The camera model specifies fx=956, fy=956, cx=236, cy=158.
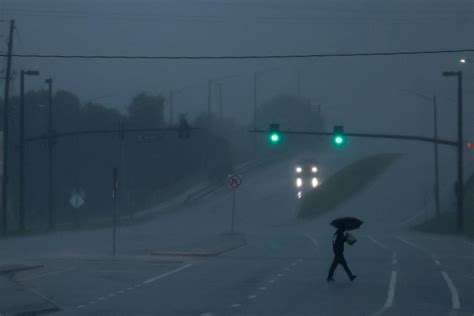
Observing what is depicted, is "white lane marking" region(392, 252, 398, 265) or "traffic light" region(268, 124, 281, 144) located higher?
"traffic light" region(268, 124, 281, 144)

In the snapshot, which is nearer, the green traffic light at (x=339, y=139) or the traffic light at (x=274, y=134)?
the green traffic light at (x=339, y=139)

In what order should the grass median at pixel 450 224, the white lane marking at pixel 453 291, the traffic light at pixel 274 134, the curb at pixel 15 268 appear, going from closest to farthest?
the white lane marking at pixel 453 291 < the curb at pixel 15 268 < the traffic light at pixel 274 134 < the grass median at pixel 450 224

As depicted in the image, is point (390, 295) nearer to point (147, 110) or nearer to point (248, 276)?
point (248, 276)

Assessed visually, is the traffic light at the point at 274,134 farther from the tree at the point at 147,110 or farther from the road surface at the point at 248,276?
the tree at the point at 147,110

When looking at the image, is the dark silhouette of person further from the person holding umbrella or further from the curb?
the curb

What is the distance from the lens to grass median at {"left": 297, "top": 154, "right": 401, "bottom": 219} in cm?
8481

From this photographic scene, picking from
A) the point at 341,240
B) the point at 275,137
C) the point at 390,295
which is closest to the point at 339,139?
the point at 275,137

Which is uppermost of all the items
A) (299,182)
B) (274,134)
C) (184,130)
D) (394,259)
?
(184,130)

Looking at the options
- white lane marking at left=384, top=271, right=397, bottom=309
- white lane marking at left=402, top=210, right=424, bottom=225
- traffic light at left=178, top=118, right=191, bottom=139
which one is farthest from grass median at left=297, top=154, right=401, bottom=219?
white lane marking at left=384, top=271, right=397, bottom=309

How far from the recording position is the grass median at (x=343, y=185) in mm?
84812


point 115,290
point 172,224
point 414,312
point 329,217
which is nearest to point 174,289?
point 115,290

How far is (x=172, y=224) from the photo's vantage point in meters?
70.9

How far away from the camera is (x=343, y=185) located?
9769 cm

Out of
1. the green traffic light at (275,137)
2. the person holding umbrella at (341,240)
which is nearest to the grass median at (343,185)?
the green traffic light at (275,137)
